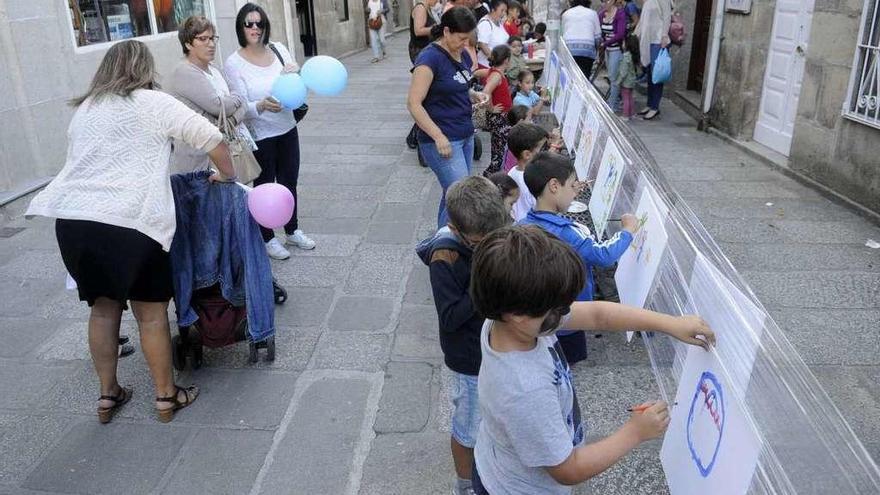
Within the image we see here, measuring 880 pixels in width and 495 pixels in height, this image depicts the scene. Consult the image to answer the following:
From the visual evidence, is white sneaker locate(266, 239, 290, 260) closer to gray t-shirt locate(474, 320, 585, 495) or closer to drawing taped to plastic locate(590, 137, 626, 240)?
drawing taped to plastic locate(590, 137, 626, 240)

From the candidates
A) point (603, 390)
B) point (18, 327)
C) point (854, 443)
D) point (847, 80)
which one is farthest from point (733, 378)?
point (847, 80)

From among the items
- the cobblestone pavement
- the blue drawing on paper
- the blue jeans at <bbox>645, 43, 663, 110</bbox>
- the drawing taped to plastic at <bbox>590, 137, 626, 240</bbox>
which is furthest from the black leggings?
the blue jeans at <bbox>645, 43, 663, 110</bbox>

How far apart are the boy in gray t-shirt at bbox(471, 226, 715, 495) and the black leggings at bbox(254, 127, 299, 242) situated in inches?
128

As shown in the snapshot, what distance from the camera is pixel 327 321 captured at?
13.1 ft

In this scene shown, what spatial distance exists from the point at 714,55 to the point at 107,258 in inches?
331

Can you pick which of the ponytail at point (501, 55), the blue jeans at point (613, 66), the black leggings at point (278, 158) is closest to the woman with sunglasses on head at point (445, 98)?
the black leggings at point (278, 158)

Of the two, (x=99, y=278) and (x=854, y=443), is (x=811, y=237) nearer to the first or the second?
(x=854, y=443)

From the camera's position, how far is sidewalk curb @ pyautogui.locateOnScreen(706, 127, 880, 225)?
5.80 metres

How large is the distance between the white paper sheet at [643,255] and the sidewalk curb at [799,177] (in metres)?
3.85

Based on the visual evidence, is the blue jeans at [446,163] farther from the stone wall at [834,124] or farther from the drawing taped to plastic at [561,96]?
the stone wall at [834,124]

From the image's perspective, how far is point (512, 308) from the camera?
147 centimetres

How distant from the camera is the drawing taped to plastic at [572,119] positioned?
17.8ft

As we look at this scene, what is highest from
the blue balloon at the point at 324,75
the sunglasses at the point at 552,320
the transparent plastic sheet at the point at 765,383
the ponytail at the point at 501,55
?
the blue balloon at the point at 324,75

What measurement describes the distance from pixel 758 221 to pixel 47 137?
20.5 feet
